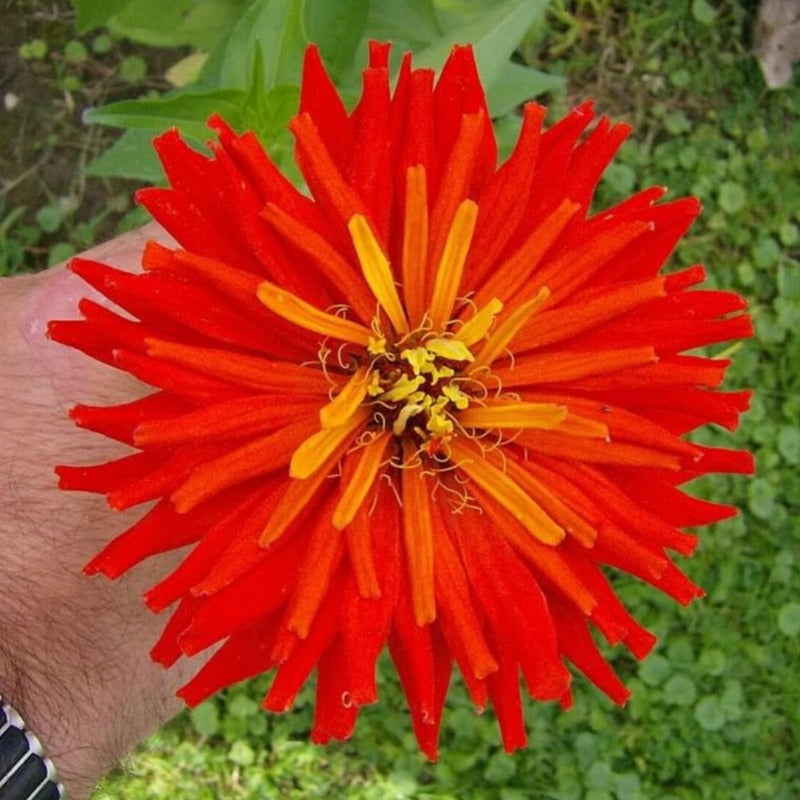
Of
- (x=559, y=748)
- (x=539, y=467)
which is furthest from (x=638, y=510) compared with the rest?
(x=559, y=748)

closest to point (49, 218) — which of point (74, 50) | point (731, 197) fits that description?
point (74, 50)

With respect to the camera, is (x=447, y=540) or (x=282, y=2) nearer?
(x=447, y=540)

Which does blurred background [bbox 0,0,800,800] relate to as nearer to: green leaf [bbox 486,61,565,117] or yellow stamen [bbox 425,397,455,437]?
green leaf [bbox 486,61,565,117]

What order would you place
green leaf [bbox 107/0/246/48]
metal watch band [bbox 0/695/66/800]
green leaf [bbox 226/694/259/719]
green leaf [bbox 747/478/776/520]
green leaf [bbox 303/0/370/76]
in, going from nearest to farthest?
metal watch band [bbox 0/695/66/800]
green leaf [bbox 303/0/370/76]
green leaf [bbox 107/0/246/48]
green leaf [bbox 226/694/259/719]
green leaf [bbox 747/478/776/520]

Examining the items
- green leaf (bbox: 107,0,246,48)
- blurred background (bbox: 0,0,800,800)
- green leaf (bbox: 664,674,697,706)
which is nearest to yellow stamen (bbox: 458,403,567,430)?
green leaf (bbox: 107,0,246,48)

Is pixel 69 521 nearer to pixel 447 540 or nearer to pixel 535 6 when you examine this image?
pixel 447 540

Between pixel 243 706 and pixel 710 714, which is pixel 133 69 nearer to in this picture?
pixel 243 706
